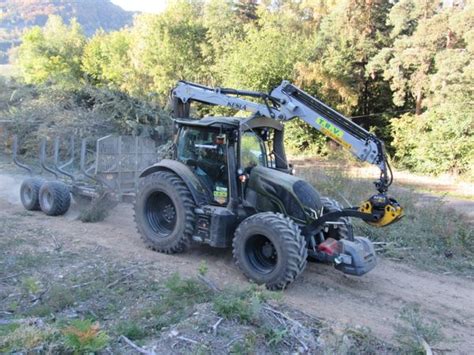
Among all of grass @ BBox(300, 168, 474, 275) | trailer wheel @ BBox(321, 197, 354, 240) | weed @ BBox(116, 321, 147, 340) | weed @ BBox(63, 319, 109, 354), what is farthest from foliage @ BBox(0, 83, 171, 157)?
weed @ BBox(63, 319, 109, 354)

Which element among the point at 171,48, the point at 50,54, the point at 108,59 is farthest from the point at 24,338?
the point at 50,54

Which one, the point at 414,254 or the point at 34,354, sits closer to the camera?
the point at 34,354

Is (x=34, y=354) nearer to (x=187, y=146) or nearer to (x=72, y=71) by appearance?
(x=187, y=146)

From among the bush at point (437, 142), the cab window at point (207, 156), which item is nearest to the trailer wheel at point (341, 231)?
the cab window at point (207, 156)

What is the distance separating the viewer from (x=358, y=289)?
21.5 feet

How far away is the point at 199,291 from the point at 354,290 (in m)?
2.15

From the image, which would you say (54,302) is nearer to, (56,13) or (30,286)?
(30,286)

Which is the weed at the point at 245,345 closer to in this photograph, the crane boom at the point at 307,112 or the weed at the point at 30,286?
the weed at the point at 30,286

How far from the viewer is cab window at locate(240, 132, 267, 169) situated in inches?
282

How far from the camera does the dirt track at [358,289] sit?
5.59 meters

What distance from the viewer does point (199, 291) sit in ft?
18.4

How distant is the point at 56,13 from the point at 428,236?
108097mm

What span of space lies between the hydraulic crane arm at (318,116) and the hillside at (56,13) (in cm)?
10177

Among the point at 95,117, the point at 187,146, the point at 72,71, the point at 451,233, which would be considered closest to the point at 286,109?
the point at 187,146
